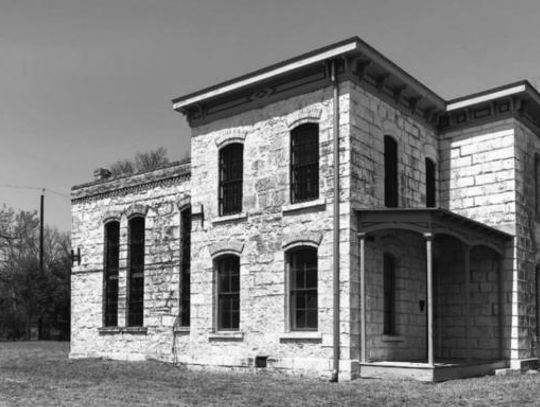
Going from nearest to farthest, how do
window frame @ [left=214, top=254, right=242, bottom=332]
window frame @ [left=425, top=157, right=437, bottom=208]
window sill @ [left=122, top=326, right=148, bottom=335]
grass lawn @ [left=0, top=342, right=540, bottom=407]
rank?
grass lawn @ [left=0, top=342, right=540, bottom=407], window frame @ [left=214, top=254, right=242, bottom=332], window frame @ [left=425, top=157, right=437, bottom=208], window sill @ [left=122, top=326, right=148, bottom=335]

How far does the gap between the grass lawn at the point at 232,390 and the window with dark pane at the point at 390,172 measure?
4840mm

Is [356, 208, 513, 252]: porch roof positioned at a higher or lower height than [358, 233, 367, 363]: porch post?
higher

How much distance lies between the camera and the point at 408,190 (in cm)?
1916

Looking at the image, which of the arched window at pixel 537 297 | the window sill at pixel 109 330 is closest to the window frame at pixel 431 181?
the arched window at pixel 537 297

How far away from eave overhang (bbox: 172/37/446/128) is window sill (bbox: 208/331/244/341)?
581 centimetres

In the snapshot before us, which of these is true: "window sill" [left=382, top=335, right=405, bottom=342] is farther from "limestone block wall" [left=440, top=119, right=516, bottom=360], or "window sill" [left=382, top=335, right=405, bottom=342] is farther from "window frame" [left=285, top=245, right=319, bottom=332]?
"limestone block wall" [left=440, top=119, right=516, bottom=360]

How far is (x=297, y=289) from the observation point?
17750 mm

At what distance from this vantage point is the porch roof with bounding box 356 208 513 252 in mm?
16125

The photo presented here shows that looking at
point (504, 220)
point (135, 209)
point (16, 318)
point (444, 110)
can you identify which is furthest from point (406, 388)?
point (16, 318)

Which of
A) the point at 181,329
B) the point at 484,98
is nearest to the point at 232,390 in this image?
the point at 181,329

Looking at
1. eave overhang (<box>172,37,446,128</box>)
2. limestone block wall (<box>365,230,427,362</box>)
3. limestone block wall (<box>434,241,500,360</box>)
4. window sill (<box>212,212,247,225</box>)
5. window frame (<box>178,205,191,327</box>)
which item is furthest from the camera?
window frame (<box>178,205,191,327</box>)

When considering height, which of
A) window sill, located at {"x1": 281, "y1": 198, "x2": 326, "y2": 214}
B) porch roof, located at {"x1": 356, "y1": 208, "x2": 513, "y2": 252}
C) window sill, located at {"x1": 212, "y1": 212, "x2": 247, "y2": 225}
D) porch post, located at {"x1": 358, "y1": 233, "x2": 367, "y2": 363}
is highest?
window sill, located at {"x1": 281, "y1": 198, "x2": 326, "y2": 214}

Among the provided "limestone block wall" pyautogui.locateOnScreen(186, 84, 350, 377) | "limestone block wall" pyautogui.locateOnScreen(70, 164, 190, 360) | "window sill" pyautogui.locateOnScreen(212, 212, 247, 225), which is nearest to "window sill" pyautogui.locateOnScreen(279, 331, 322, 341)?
"limestone block wall" pyautogui.locateOnScreen(186, 84, 350, 377)

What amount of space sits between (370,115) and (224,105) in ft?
13.8
